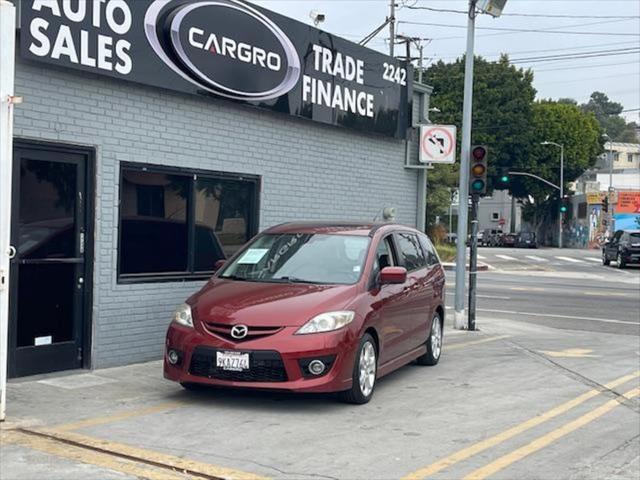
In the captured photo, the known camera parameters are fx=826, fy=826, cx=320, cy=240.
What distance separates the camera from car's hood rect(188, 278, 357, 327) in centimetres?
738

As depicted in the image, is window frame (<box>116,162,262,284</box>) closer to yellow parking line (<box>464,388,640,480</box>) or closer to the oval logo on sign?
the oval logo on sign

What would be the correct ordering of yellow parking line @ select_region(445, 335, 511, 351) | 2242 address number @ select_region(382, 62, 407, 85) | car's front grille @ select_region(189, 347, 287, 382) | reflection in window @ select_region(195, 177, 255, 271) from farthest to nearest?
2242 address number @ select_region(382, 62, 407, 85)
yellow parking line @ select_region(445, 335, 511, 351)
reflection in window @ select_region(195, 177, 255, 271)
car's front grille @ select_region(189, 347, 287, 382)

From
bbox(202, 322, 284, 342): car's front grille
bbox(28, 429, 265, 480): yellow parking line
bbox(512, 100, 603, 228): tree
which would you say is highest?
bbox(512, 100, 603, 228): tree

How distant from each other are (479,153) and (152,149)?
6852 millimetres

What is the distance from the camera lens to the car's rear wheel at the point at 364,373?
301 inches

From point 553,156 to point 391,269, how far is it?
63.4 m

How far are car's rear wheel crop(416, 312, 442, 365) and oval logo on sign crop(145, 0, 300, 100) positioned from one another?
12.7 ft

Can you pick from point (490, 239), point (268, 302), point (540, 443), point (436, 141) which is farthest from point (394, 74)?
point (490, 239)

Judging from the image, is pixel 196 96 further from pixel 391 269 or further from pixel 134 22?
pixel 391 269

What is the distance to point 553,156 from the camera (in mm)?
68438

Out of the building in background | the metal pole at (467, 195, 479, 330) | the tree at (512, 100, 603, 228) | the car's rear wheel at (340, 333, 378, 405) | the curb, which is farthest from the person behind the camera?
the tree at (512, 100, 603, 228)

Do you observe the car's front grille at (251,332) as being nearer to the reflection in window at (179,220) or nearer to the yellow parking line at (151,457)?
the yellow parking line at (151,457)

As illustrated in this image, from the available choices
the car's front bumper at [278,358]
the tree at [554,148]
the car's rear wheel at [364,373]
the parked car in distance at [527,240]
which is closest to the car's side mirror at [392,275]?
the car's rear wheel at [364,373]

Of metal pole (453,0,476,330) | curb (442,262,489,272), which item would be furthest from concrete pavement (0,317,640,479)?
curb (442,262,489,272)
